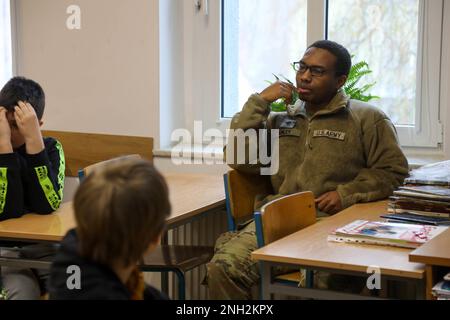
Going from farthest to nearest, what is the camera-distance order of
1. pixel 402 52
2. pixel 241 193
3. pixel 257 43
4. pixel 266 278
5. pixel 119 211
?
pixel 257 43 < pixel 402 52 < pixel 241 193 < pixel 266 278 < pixel 119 211

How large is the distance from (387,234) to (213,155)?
1535 millimetres

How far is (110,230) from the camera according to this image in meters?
1.21

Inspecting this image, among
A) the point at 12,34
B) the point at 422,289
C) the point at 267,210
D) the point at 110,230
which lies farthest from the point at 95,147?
the point at 110,230

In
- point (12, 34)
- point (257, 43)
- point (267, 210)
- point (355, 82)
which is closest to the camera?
point (267, 210)

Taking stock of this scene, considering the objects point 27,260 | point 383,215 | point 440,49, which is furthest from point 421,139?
point 27,260

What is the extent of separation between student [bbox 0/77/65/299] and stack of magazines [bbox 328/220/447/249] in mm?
1019

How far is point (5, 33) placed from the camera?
157 inches

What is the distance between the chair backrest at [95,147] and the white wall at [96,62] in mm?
38

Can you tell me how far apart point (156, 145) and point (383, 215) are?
1475 mm

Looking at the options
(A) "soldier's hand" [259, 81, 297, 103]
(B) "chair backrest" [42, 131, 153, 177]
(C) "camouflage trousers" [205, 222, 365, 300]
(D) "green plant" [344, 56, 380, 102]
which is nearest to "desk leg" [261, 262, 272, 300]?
(C) "camouflage trousers" [205, 222, 365, 300]

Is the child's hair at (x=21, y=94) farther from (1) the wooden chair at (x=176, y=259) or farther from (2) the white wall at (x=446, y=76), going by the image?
(2) the white wall at (x=446, y=76)

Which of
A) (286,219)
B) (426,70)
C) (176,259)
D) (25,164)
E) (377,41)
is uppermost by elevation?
(377,41)

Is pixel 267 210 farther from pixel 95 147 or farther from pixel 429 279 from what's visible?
pixel 95 147

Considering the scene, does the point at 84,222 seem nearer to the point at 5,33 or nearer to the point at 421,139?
the point at 421,139
